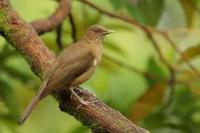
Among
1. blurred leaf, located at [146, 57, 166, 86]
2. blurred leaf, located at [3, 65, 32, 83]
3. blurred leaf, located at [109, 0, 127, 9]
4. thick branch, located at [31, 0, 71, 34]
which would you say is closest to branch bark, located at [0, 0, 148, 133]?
thick branch, located at [31, 0, 71, 34]

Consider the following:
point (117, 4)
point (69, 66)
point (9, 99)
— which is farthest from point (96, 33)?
point (9, 99)

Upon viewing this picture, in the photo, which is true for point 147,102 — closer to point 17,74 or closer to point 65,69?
point 17,74

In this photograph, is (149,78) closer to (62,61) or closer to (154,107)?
(154,107)

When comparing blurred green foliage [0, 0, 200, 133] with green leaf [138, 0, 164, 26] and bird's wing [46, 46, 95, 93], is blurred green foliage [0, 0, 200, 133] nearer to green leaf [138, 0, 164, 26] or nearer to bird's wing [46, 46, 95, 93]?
green leaf [138, 0, 164, 26]

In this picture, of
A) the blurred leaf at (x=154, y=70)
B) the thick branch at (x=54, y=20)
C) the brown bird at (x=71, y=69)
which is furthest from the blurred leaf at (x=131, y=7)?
the blurred leaf at (x=154, y=70)

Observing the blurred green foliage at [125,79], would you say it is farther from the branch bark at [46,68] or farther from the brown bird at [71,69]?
the branch bark at [46,68]

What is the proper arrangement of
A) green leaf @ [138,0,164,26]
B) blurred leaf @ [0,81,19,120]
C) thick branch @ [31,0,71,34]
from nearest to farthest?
1. thick branch @ [31,0,71,34]
2. green leaf @ [138,0,164,26]
3. blurred leaf @ [0,81,19,120]
